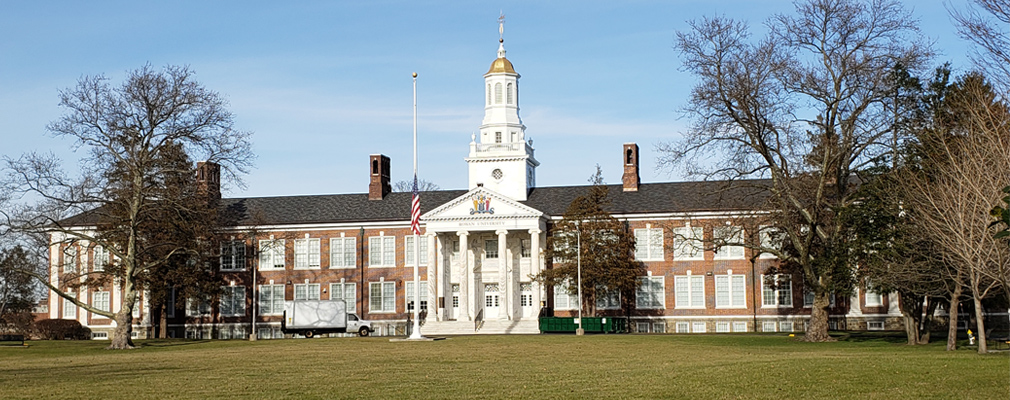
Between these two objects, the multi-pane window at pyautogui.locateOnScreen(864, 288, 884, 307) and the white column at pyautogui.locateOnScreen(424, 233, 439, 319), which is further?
the white column at pyautogui.locateOnScreen(424, 233, 439, 319)

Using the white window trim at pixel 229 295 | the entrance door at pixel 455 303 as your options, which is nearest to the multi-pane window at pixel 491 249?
the entrance door at pixel 455 303

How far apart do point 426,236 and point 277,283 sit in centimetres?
1038

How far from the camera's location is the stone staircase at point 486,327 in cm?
6044

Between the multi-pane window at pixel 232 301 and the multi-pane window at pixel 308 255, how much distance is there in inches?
155

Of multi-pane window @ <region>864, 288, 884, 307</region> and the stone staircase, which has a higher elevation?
multi-pane window @ <region>864, 288, 884, 307</region>

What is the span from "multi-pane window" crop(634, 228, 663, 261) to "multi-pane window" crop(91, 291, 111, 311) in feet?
111

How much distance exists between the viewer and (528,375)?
23.2 meters

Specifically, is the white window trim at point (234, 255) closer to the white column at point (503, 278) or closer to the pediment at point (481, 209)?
the pediment at point (481, 209)

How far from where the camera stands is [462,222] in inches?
2539

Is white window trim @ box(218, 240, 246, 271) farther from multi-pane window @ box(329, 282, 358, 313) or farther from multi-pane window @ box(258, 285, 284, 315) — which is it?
multi-pane window @ box(329, 282, 358, 313)

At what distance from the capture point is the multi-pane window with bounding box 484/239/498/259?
219ft

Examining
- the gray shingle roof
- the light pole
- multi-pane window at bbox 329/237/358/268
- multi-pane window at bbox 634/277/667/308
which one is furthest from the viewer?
multi-pane window at bbox 329/237/358/268

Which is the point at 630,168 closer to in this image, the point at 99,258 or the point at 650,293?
the point at 650,293

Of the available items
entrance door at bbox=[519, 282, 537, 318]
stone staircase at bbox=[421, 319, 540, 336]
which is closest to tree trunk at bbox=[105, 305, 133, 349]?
stone staircase at bbox=[421, 319, 540, 336]
